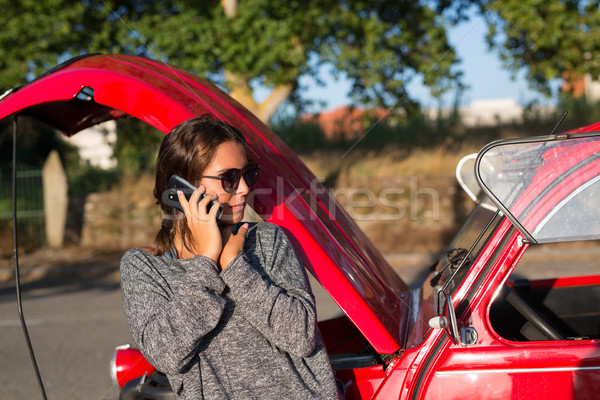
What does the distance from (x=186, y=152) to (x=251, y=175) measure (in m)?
0.21

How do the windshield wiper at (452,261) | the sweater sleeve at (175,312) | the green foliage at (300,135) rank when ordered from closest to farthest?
the sweater sleeve at (175,312), the windshield wiper at (452,261), the green foliage at (300,135)

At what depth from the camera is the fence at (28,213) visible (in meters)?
12.9

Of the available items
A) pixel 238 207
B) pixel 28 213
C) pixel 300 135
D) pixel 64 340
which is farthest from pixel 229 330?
pixel 300 135

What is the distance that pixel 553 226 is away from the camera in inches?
61.9

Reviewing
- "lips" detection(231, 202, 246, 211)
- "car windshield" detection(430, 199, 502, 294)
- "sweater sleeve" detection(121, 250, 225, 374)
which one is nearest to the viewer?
"sweater sleeve" detection(121, 250, 225, 374)

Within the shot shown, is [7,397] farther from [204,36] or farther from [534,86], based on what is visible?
[534,86]

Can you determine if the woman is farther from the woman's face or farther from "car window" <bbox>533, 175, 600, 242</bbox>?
"car window" <bbox>533, 175, 600, 242</bbox>

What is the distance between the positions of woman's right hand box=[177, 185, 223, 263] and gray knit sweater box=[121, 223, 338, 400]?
1.6 inches

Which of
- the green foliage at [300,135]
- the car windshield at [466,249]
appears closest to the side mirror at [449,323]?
the car windshield at [466,249]

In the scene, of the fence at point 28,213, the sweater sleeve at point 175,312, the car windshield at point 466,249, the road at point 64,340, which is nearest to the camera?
the sweater sleeve at point 175,312

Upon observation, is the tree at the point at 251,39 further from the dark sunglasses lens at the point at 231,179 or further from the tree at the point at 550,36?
the dark sunglasses lens at the point at 231,179

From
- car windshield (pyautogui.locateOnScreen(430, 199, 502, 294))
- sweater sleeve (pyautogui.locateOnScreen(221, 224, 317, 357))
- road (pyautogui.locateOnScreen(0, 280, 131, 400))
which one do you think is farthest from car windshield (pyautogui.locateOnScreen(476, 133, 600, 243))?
road (pyautogui.locateOnScreen(0, 280, 131, 400))

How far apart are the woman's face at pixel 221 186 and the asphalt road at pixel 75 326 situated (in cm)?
154

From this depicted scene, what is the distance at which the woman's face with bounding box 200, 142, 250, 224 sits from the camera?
5.57 feet
